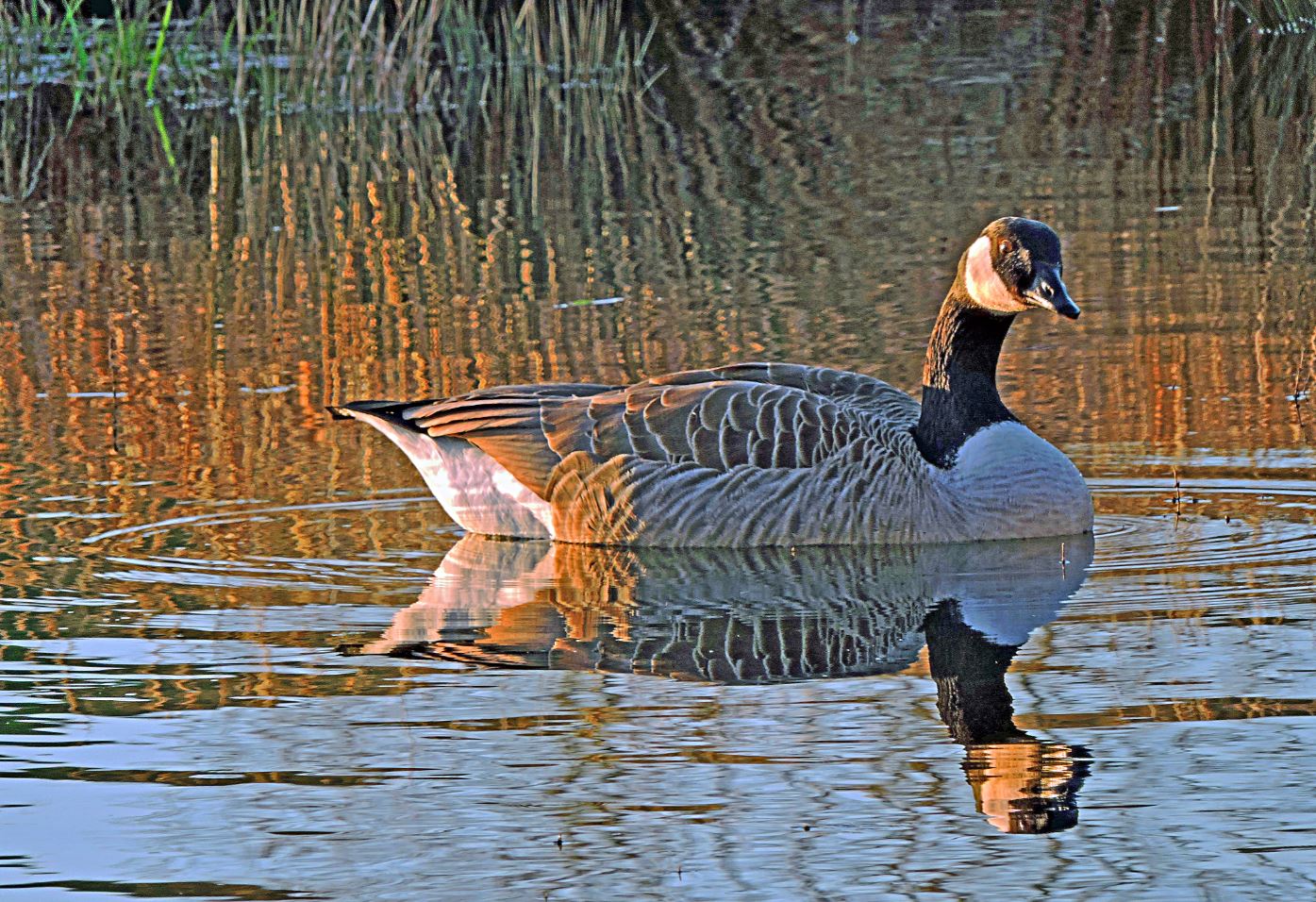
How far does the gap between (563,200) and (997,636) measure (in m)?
11.0

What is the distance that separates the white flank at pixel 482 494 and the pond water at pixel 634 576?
13 cm

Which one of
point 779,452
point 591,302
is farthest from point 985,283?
point 591,302

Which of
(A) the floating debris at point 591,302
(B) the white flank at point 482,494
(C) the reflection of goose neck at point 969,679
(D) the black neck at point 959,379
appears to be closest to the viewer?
(C) the reflection of goose neck at point 969,679

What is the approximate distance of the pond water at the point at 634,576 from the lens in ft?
17.9

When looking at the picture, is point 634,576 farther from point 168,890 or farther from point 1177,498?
point 168,890

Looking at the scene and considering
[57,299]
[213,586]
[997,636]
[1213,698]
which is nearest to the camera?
[1213,698]

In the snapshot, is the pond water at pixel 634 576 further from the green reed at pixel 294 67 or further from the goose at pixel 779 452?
the green reed at pixel 294 67

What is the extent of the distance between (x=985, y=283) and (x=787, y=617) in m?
2.07

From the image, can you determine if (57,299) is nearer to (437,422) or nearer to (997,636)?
(437,422)

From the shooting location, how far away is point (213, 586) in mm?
8359

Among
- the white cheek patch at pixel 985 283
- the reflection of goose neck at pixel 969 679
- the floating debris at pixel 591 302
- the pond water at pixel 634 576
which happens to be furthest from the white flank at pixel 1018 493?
the floating debris at pixel 591 302

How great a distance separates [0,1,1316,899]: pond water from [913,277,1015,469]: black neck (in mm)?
657

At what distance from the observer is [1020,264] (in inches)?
346

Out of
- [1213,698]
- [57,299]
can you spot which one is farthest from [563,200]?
[1213,698]
